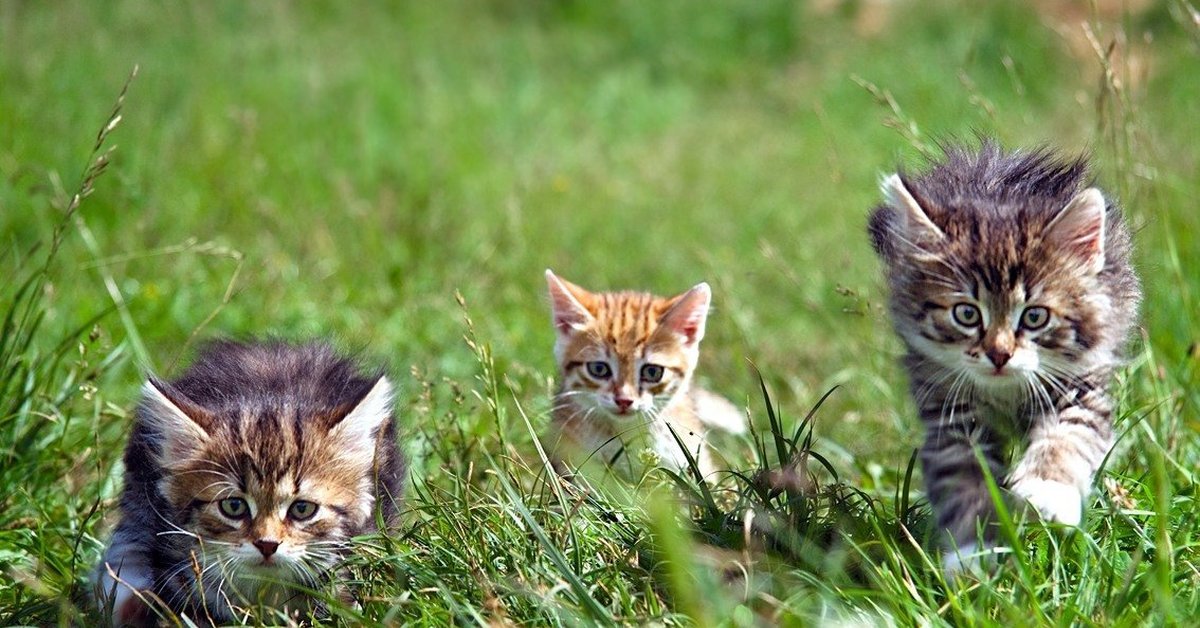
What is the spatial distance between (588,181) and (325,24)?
3987 millimetres

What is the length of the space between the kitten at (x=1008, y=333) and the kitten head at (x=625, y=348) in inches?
49.7

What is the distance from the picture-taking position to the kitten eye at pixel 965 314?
3.38 metres

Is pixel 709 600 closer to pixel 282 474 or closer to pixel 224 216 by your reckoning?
pixel 282 474

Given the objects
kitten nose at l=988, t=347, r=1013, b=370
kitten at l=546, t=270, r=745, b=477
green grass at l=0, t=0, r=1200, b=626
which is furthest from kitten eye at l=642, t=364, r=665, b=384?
kitten nose at l=988, t=347, r=1013, b=370

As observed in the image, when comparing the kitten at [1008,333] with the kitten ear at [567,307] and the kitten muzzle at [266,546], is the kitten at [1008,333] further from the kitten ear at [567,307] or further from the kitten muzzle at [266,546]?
the kitten muzzle at [266,546]

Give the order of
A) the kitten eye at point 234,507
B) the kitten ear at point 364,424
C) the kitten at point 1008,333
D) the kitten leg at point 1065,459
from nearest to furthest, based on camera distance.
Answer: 1. the kitten leg at point 1065,459
2. the kitten at point 1008,333
3. the kitten eye at point 234,507
4. the kitten ear at point 364,424

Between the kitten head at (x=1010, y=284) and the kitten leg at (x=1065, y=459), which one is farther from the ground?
the kitten head at (x=1010, y=284)

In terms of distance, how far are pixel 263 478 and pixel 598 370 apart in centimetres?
162

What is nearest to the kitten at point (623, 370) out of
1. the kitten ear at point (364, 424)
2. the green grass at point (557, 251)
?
the green grass at point (557, 251)

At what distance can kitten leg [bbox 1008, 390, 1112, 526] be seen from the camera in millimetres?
3213

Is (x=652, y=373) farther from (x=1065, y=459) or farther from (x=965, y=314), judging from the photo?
(x=1065, y=459)

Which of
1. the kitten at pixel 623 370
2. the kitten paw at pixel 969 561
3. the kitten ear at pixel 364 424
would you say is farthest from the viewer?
the kitten at pixel 623 370

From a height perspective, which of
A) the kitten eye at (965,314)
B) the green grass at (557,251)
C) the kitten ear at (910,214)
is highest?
the kitten ear at (910,214)

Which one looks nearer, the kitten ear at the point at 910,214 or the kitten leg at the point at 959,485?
the kitten leg at the point at 959,485
